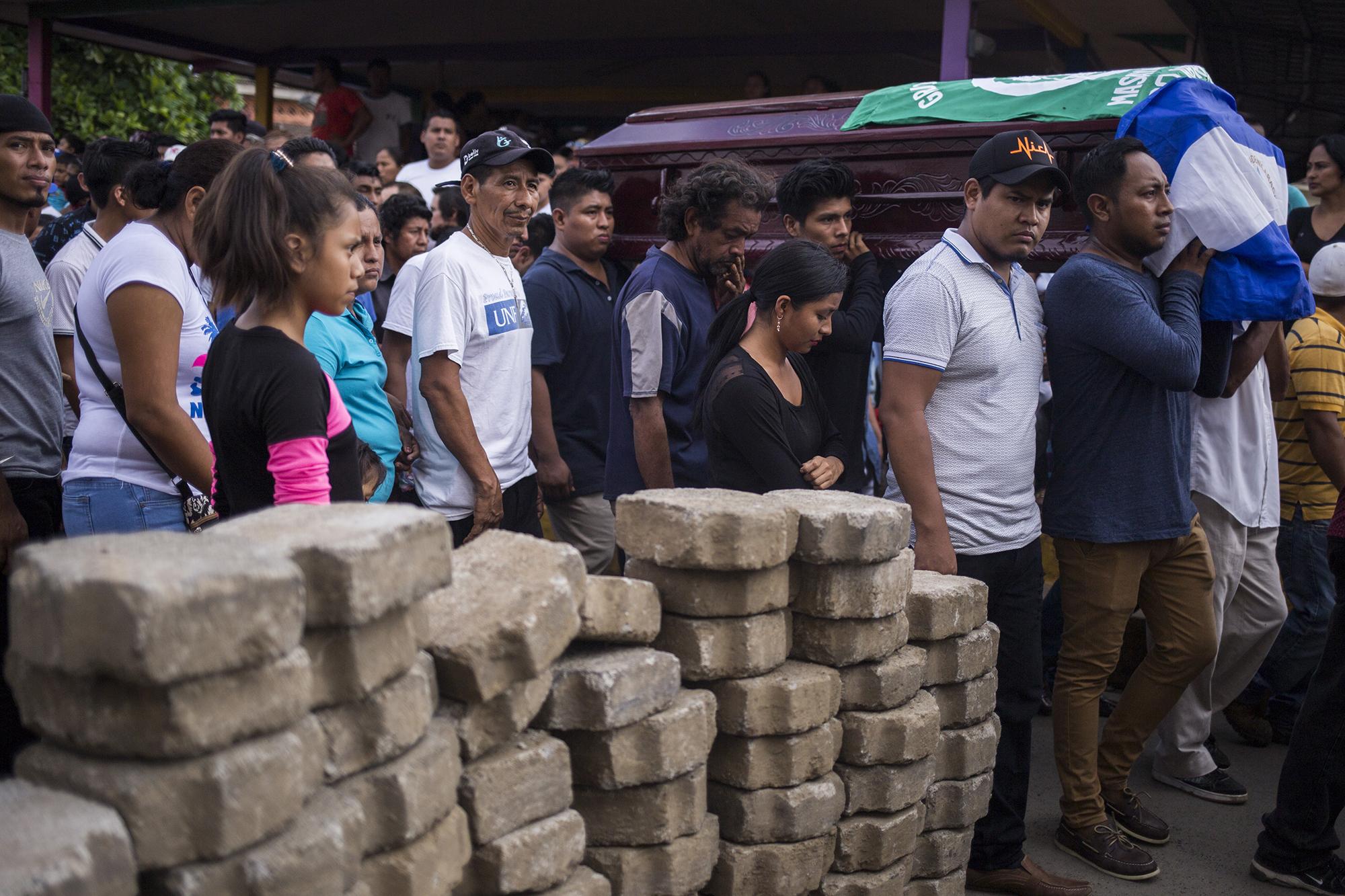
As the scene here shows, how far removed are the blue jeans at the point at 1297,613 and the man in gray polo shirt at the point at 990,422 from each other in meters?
2.03

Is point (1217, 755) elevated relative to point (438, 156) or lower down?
lower down

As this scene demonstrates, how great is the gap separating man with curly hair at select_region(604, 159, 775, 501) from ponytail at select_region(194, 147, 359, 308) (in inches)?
66.1

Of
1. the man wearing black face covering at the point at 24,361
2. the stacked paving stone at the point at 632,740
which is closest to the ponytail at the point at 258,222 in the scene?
the stacked paving stone at the point at 632,740

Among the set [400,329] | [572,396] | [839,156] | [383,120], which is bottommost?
[572,396]

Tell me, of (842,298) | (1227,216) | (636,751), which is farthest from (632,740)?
(1227,216)

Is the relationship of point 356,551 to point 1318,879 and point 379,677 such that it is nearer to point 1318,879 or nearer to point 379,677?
point 379,677

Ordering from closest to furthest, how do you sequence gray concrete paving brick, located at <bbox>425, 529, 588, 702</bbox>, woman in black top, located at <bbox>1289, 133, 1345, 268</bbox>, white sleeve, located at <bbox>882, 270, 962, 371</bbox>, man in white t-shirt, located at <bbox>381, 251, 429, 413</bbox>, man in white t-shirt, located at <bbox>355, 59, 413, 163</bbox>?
gray concrete paving brick, located at <bbox>425, 529, 588, 702</bbox>
white sleeve, located at <bbox>882, 270, 962, 371</bbox>
man in white t-shirt, located at <bbox>381, 251, 429, 413</bbox>
woman in black top, located at <bbox>1289, 133, 1345, 268</bbox>
man in white t-shirt, located at <bbox>355, 59, 413, 163</bbox>

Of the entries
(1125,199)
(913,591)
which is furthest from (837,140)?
(913,591)

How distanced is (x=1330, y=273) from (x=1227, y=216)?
1654mm

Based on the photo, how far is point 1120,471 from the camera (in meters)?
3.69

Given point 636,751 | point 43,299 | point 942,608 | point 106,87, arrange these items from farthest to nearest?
point 106,87 → point 43,299 → point 942,608 → point 636,751

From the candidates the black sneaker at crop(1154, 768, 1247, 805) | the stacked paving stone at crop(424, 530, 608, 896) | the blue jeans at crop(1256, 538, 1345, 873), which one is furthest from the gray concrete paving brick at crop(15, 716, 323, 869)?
the black sneaker at crop(1154, 768, 1247, 805)

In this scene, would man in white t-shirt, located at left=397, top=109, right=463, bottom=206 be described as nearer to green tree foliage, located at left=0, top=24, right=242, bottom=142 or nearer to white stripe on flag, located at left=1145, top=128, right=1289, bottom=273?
white stripe on flag, located at left=1145, top=128, right=1289, bottom=273

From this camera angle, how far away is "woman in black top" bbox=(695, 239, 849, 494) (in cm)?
338
